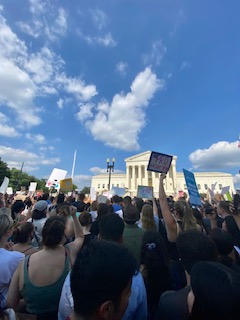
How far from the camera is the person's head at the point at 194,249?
67.2 inches

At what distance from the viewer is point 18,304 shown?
1.95 metres

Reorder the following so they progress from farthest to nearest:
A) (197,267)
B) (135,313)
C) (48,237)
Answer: (48,237) → (135,313) → (197,267)

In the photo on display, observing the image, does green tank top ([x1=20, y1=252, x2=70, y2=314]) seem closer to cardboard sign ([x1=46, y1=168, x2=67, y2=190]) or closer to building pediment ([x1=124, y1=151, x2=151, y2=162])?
cardboard sign ([x1=46, y1=168, x2=67, y2=190])

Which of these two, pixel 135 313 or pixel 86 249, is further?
Answer: pixel 135 313

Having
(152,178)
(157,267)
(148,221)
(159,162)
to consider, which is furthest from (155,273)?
(152,178)

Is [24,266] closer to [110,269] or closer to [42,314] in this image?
[42,314]

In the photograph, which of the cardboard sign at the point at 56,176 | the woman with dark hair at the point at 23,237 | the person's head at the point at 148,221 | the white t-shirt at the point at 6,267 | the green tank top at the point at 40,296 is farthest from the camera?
the cardboard sign at the point at 56,176

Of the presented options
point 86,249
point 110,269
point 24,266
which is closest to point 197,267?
point 110,269

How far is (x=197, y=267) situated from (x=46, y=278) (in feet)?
5.26

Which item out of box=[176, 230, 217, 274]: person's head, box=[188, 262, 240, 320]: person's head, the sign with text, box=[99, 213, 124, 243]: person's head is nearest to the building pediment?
the sign with text

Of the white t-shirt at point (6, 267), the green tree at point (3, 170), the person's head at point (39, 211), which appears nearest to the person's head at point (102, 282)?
the white t-shirt at point (6, 267)

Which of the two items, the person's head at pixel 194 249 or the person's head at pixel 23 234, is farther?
the person's head at pixel 23 234

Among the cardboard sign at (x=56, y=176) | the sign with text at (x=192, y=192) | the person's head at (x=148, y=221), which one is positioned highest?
the cardboard sign at (x=56, y=176)

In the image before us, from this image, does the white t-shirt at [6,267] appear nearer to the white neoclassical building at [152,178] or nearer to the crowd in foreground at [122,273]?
the crowd in foreground at [122,273]
